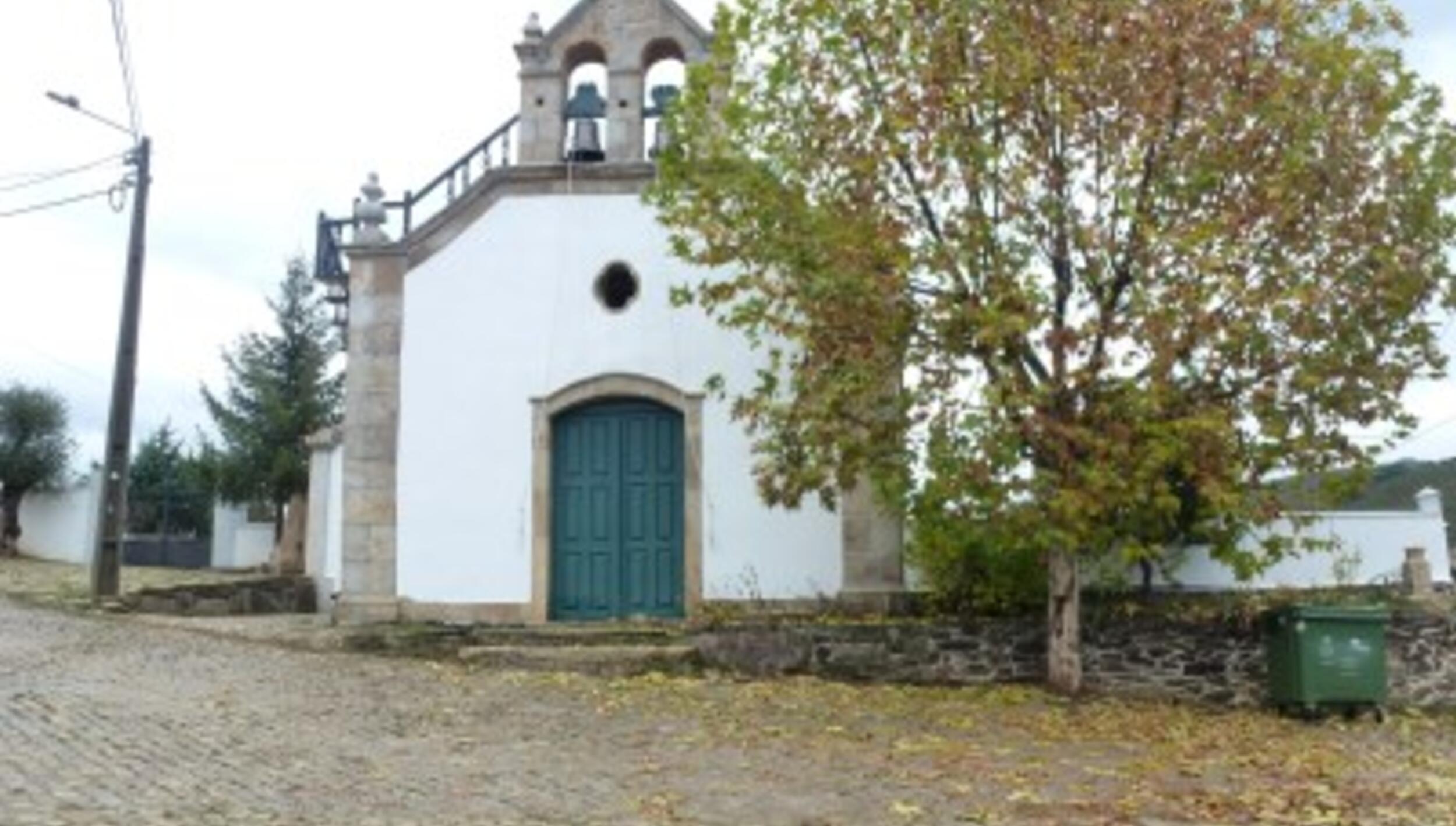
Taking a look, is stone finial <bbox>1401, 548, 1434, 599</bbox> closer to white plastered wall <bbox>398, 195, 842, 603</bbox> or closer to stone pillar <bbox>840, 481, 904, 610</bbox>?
stone pillar <bbox>840, 481, 904, 610</bbox>

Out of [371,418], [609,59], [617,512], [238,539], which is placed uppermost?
[609,59]

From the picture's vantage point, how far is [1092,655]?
13.6m

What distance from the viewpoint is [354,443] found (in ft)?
52.4

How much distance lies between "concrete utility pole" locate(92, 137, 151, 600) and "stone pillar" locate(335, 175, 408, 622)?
13.4 feet

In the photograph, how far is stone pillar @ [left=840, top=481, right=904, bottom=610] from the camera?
48.5ft

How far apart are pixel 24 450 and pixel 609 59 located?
20676 mm

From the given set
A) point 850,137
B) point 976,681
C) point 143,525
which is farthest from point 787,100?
point 143,525

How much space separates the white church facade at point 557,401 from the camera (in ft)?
50.9

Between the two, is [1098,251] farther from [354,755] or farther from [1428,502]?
[1428,502]

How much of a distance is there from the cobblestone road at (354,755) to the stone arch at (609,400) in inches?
96.9

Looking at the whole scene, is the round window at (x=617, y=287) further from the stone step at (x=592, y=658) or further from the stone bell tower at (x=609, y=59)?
the stone step at (x=592, y=658)

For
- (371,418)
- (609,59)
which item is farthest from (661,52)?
(371,418)

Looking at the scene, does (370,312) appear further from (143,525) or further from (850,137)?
Result: (143,525)

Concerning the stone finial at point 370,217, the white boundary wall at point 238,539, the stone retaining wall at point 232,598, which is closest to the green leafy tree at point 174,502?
the white boundary wall at point 238,539
